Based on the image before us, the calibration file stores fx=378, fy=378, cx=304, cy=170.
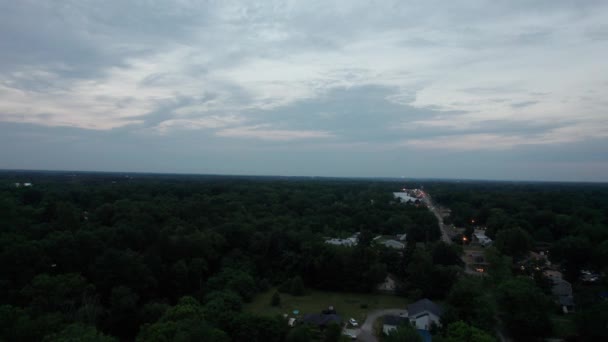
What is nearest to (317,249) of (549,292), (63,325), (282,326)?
(282,326)

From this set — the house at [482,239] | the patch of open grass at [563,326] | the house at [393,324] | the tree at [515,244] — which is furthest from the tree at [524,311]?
the house at [482,239]

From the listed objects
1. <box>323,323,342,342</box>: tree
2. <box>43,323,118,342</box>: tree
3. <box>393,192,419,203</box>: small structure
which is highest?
<box>393,192,419,203</box>: small structure

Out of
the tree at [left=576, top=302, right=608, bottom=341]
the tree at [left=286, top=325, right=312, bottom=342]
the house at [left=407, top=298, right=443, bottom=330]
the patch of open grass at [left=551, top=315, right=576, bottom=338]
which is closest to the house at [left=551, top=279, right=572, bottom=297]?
the patch of open grass at [left=551, top=315, right=576, bottom=338]

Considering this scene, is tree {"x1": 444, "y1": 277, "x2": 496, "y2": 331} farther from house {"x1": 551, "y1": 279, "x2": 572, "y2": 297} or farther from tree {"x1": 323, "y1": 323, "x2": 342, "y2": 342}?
house {"x1": 551, "y1": 279, "x2": 572, "y2": 297}

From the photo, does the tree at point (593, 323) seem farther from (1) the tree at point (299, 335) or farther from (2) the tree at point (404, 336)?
(1) the tree at point (299, 335)

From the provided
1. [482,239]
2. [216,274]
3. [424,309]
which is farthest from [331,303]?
[482,239]

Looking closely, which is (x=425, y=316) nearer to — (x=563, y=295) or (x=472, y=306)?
(x=472, y=306)

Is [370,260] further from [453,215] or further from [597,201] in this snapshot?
[597,201]
